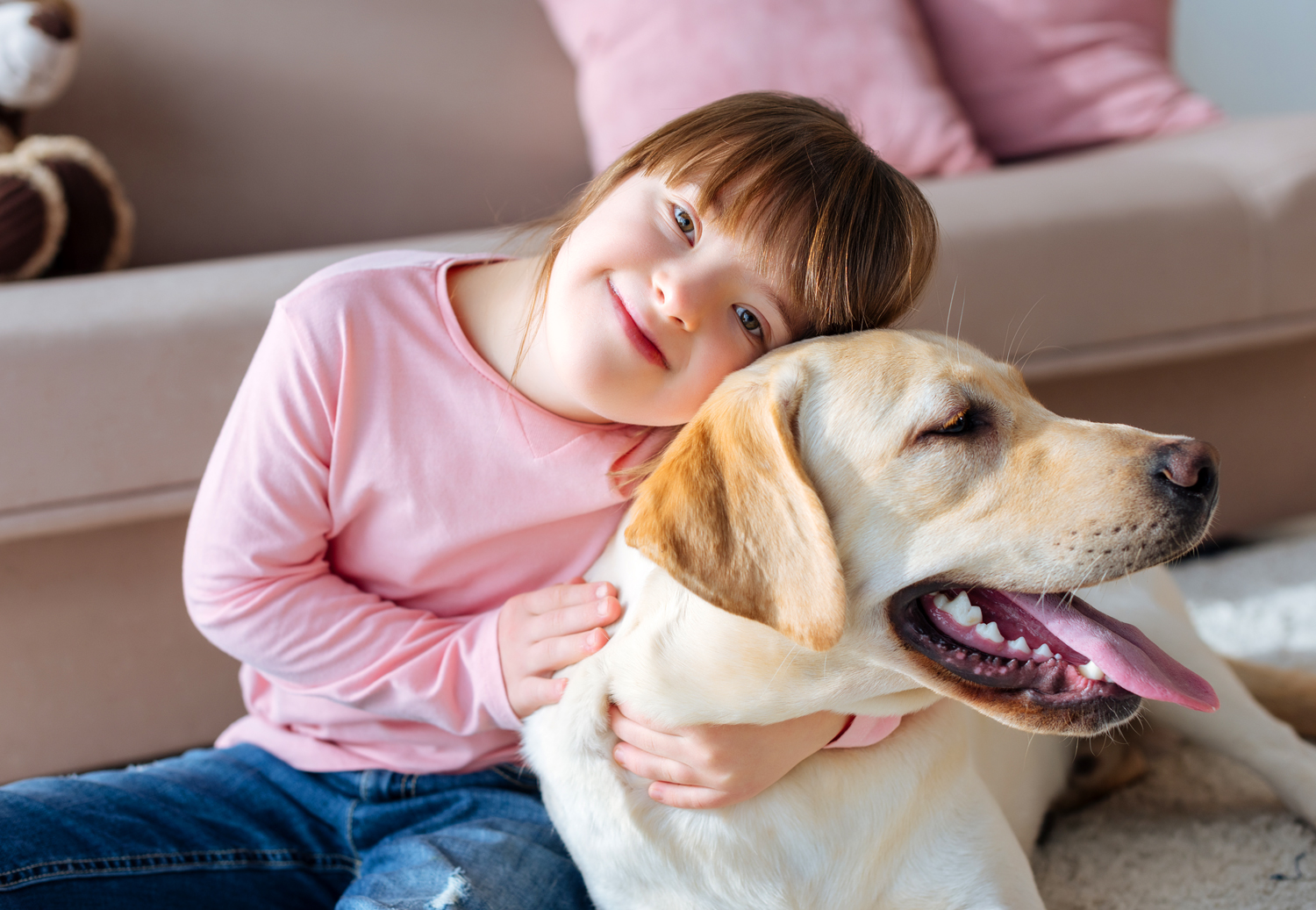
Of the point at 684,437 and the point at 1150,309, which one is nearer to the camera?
the point at 684,437

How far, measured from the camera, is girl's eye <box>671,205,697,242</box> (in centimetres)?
115

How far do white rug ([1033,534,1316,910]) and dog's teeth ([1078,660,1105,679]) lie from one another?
0.47m

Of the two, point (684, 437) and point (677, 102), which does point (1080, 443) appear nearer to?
point (684, 437)

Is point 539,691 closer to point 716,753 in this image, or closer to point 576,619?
point 576,619

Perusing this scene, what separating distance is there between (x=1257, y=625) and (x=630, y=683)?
4.51 feet

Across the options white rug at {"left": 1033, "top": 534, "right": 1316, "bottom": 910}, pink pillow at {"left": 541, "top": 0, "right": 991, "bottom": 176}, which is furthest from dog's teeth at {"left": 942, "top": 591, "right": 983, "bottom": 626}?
pink pillow at {"left": 541, "top": 0, "right": 991, "bottom": 176}

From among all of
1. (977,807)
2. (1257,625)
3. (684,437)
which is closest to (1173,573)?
(1257,625)

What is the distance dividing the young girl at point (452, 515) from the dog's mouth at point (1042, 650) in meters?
0.17

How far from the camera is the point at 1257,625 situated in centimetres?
187

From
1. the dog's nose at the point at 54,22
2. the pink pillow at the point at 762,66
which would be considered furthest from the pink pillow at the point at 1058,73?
the dog's nose at the point at 54,22

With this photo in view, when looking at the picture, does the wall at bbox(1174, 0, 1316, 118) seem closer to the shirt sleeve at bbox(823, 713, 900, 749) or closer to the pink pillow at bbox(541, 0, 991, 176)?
the pink pillow at bbox(541, 0, 991, 176)

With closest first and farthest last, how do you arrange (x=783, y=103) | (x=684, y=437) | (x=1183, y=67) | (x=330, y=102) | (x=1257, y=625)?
(x=684, y=437)
(x=783, y=103)
(x=1257, y=625)
(x=330, y=102)
(x=1183, y=67)

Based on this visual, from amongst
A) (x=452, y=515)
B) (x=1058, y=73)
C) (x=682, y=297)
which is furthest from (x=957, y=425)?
(x=1058, y=73)

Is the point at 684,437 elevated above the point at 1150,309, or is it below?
above
